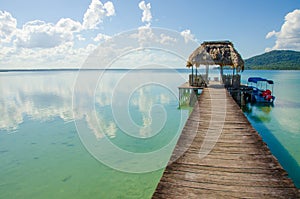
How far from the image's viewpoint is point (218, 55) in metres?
15.0

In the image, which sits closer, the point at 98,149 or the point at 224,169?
the point at 224,169

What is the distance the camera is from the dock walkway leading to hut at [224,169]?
109 inches

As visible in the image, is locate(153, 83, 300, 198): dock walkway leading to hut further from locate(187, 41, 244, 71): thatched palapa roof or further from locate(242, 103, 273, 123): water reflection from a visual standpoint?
locate(187, 41, 244, 71): thatched palapa roof

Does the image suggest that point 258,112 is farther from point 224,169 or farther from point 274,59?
point 274,59

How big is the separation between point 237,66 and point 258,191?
1276cm

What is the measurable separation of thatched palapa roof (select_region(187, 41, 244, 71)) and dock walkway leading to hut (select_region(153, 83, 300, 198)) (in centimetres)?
1034

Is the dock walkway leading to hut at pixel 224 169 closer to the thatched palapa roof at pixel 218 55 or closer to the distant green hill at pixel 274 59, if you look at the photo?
the thatched palapa roof at pixel 218 55

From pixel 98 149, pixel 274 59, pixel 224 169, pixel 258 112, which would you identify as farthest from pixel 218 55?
pixel 274 59

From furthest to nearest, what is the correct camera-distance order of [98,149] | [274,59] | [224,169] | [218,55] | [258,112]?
[274,59], [218,55], [258,112], [98,149], [224,169]

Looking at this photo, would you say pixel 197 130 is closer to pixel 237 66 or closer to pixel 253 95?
pixel 237 66

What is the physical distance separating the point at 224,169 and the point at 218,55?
42.2 ft

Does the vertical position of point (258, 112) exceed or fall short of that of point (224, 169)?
it falls short

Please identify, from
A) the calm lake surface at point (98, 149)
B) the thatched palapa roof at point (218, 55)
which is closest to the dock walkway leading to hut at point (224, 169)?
the calm lake surface at point (98, 149)

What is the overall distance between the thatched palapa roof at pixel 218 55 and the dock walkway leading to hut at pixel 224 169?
1034 cm
